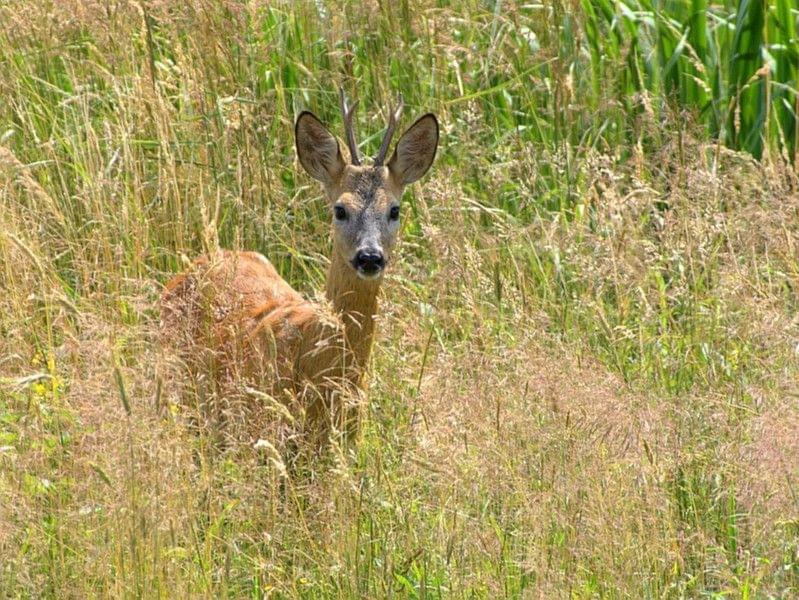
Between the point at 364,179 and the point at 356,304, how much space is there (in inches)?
20.8

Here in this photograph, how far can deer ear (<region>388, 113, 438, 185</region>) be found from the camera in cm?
535

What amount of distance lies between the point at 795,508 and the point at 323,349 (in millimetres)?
1493

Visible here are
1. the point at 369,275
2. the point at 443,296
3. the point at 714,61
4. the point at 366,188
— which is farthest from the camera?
the point at 714,61

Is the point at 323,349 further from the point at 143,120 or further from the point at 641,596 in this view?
the point at 143,120

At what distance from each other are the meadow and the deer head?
0.51ft

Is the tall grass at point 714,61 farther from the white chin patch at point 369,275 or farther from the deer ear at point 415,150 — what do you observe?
the white chin patch at point 369,275

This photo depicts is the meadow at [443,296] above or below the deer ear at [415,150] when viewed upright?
below

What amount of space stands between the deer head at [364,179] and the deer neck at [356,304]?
0.17 feet

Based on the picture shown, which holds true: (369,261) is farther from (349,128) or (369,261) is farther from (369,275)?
(349,128)

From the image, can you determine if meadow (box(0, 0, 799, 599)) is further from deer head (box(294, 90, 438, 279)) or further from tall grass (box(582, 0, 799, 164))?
deer head (box(294, 90, 438, 279))

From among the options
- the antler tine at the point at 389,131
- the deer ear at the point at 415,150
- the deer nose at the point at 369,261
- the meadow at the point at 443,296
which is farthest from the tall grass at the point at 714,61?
the deer nose at the point at 369,261

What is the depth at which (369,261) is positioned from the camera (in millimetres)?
4832

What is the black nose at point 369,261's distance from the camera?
190 inches

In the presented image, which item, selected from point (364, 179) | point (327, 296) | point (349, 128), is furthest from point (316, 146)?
point (327, 296)
